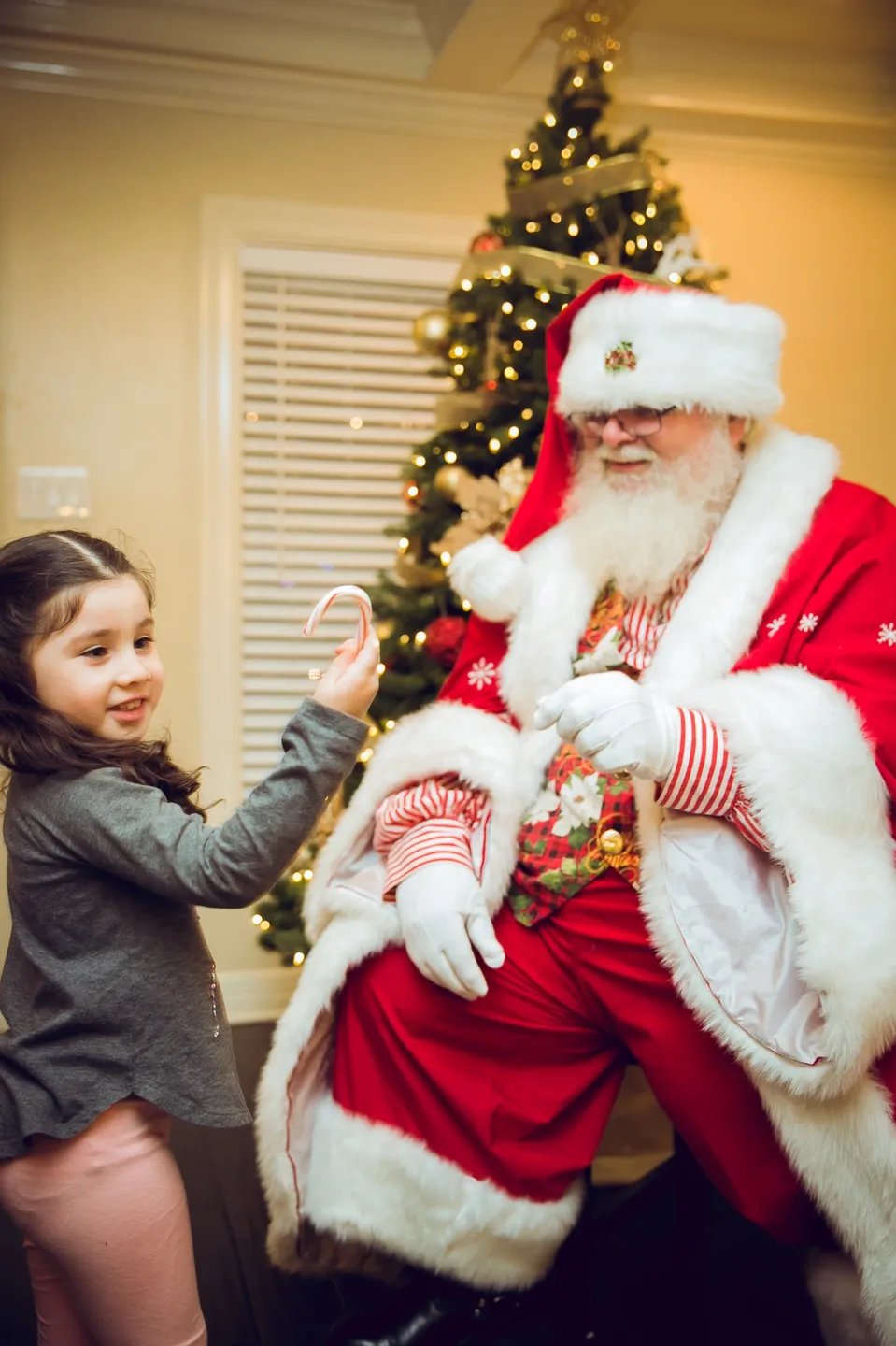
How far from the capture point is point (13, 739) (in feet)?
4.14

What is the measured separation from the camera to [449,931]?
1.55 meters

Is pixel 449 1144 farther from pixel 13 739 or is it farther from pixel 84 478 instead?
pixel 84 478

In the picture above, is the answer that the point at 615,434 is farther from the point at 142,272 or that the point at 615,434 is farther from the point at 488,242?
the point at 142,272

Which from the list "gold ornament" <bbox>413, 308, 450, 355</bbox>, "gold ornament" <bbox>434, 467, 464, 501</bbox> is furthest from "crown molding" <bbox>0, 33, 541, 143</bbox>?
"gold ornament" <bbox>434, 467, 464, 501</bbox>

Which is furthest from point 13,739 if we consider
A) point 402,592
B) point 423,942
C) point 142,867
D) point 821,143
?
point 821,143

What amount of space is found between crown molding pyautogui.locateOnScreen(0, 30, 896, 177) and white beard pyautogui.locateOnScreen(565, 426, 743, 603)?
204 cm

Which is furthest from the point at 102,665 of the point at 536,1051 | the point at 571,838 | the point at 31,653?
the point at 536,1051

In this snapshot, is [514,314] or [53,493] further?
[53,493]

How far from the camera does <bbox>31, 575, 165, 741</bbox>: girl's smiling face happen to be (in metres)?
1.26

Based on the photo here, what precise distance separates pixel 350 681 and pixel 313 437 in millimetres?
2231

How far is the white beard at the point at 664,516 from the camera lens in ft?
5.89

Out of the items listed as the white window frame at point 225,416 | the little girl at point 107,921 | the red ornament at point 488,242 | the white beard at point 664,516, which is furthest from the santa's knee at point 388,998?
the red ornament at point 488,242

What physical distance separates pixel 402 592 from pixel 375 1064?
4.48ft

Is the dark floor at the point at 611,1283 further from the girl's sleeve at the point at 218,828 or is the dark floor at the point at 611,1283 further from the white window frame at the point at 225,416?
the white window frame at the point at 225,416
